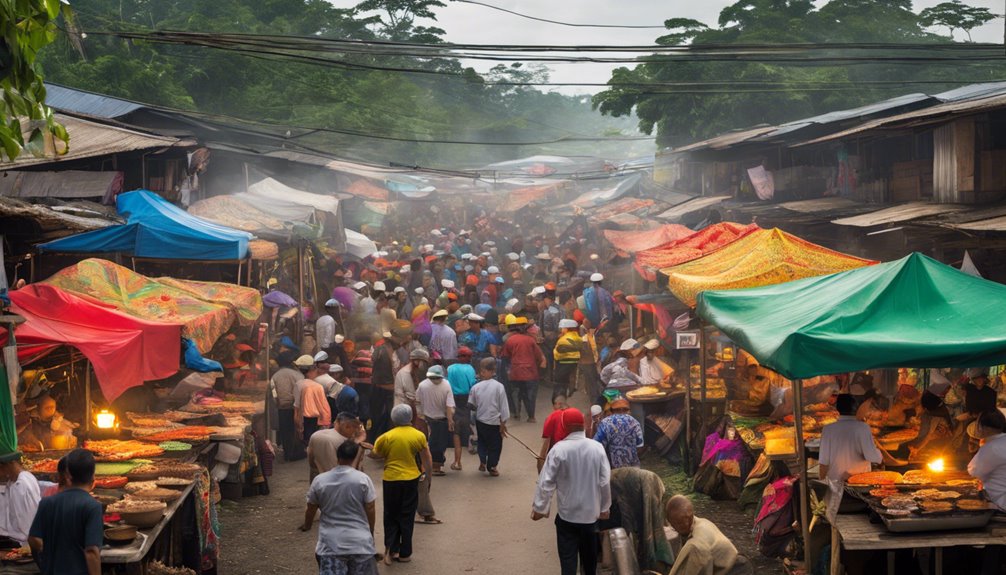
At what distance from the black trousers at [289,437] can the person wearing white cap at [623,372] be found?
495 cm

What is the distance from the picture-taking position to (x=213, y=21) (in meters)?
39.2

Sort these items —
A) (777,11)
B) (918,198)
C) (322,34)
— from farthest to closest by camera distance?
(322,34)
(777,11)
(918,198)

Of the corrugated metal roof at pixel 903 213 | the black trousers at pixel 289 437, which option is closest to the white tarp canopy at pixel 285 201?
the black trousers at pixel 289 437

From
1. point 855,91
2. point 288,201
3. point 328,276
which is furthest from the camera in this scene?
point 855,91

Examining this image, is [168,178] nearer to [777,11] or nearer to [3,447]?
[3,447]

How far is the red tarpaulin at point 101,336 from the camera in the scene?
10273 millimetres

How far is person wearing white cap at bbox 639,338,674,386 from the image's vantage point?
1620cm

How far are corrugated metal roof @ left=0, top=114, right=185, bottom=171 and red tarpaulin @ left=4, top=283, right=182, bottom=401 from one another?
5950 mm

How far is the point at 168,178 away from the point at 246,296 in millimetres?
5962

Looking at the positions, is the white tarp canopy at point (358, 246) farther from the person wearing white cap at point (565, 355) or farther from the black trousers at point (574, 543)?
the black trousers at point (574, 543)

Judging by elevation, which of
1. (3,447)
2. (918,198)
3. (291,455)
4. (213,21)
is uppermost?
(213,21)

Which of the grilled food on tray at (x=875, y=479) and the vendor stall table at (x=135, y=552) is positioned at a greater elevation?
the grilled food on tray at (x=875, y=479)

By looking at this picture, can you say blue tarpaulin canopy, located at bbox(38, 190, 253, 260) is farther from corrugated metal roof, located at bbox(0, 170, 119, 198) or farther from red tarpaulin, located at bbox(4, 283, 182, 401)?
red tarpaulin, located at bbox(4, 283, 182, 401)

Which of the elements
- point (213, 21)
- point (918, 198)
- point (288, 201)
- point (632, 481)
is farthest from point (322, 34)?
point (632, 481)
